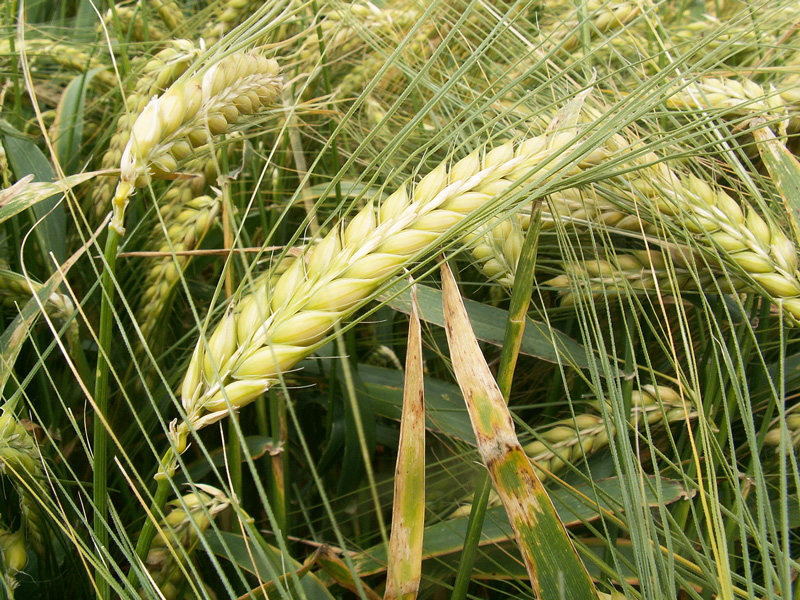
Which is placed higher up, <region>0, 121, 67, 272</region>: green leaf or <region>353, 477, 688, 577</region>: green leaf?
<region>0, 121, 67, 272</region>: green leaf

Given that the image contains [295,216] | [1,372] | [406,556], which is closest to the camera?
[406,556]

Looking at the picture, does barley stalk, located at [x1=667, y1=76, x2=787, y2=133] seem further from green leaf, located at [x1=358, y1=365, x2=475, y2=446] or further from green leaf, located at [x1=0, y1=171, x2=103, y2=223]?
green leaf, located at [x1=0, y1=171, x2=103, y2=223]

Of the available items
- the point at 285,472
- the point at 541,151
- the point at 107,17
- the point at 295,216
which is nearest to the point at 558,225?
the point at 541,151

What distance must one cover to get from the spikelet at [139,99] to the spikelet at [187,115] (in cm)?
16

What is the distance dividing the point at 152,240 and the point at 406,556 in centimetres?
54

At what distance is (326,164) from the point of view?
32.8 inches

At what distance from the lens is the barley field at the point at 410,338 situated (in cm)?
32

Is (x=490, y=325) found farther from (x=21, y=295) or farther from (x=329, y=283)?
(x=21, y=295)

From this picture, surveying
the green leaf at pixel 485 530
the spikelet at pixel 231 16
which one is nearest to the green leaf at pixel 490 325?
the green leaf at pixel 485 530

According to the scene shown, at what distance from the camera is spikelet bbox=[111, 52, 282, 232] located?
1.13 feet

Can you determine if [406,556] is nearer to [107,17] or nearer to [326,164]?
[326,164]

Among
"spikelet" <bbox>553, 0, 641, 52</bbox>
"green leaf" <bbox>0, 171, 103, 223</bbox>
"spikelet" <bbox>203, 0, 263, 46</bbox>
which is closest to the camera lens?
"green leaf" <bbox>0, 171, 103, 223</bbox>

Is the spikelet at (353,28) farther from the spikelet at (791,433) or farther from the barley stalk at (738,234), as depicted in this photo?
the spikelet at (791,433)

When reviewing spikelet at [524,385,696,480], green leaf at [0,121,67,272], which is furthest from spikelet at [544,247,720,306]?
green leaf at [0,121,67,272]
